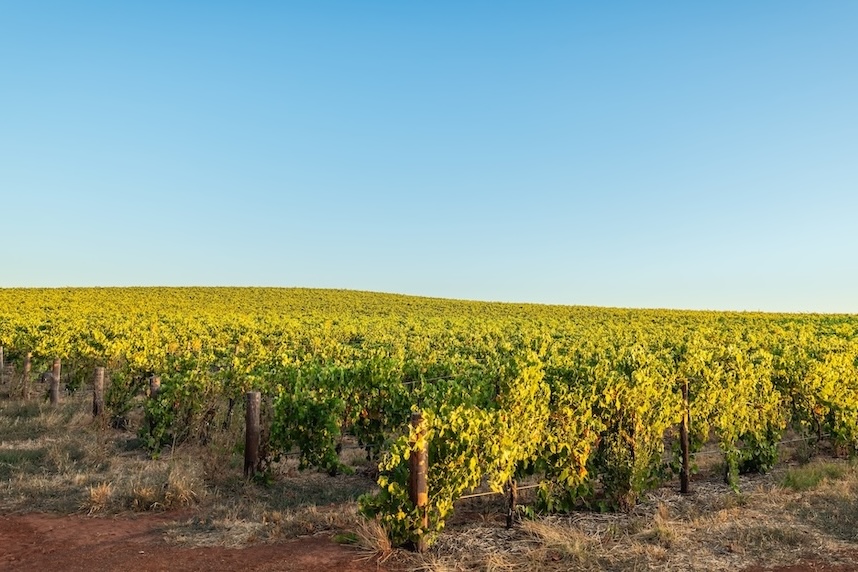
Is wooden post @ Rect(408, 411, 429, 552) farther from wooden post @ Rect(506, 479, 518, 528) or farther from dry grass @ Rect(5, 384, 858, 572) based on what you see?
wooden post @ Rect(506, 479, 518, 528)

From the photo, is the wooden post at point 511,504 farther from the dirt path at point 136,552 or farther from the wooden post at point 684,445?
the wooden post at point 684,445

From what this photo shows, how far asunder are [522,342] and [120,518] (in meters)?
17.3

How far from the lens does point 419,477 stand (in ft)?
24.6

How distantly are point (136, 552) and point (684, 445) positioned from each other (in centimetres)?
845

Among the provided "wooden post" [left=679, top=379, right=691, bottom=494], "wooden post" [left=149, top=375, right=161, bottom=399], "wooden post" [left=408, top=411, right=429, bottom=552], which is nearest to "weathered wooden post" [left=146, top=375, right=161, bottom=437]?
"wooden post" [left=149, top=375, right=161, bottom=399]

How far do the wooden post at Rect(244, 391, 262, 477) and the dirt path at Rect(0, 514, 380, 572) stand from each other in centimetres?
213

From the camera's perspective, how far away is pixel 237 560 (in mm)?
7320

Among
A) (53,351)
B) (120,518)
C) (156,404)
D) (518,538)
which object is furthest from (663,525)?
(53,351)

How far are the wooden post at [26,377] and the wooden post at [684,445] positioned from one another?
1816cm

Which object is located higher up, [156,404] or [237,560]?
[156,404]

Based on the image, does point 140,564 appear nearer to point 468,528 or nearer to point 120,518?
point 120,518

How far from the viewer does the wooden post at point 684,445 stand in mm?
10367

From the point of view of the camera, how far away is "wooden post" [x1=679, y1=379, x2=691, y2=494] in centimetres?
1037

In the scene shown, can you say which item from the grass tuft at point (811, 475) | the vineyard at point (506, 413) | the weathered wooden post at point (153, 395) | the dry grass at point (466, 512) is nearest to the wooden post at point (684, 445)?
the vineyard at point (506, 413)
